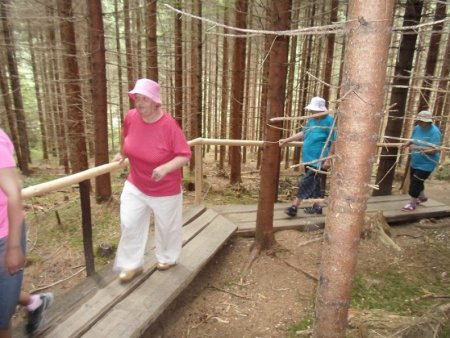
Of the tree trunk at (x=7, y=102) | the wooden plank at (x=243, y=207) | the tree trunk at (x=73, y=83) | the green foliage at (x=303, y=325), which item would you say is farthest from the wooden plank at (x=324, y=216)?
the tree trunk at (x=7, y=102)

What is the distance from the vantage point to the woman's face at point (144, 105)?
10.3 feet

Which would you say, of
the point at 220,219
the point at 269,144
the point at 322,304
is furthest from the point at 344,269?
the point at 220,219

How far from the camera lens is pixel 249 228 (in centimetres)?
546

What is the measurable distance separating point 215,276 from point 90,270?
1543mm

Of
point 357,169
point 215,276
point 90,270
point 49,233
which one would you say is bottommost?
point 49,233

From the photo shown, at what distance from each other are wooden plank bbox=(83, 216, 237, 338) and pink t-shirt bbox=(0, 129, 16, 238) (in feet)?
4.25

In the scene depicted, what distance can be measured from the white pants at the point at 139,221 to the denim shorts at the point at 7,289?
48.3 inches

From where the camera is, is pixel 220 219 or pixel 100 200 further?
pixel 100 200

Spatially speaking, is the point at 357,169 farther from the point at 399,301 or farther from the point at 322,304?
the point at 399,301

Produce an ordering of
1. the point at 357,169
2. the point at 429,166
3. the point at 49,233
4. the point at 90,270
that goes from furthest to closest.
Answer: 1. the point at 49,233
2. the point at 429,166
3. the point at 90,270
4. the point at 357,169

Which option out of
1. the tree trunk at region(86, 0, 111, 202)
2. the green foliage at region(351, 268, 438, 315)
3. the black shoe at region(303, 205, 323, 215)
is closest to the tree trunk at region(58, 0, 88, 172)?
the tree trunk at region(86, 0, 111, 202)

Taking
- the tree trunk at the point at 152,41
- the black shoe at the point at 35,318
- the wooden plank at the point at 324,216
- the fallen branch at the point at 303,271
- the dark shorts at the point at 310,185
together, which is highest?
the tree trunk at the point at 152,41

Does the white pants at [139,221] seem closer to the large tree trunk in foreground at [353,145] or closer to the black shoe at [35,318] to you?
the black shoe at [35,318]

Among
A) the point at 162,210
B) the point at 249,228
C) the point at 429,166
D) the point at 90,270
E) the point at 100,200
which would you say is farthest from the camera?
the point at 100,200
